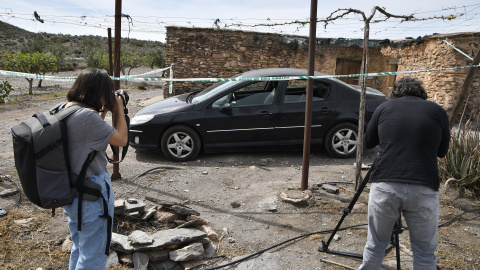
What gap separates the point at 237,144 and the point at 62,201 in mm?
4642

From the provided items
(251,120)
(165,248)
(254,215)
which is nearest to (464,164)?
(254,215)

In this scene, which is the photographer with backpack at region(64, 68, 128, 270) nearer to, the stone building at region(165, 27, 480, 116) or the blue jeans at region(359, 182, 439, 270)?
the blue jeans at region(359, 182, 439, 270)

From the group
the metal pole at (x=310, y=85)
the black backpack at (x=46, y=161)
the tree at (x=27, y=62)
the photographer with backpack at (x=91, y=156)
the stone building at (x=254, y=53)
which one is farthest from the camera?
the tree at (x=27, y=62)

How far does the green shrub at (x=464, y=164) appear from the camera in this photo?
4891 mm

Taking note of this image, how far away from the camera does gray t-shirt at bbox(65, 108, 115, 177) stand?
2.26 m

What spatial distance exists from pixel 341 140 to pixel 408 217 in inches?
165

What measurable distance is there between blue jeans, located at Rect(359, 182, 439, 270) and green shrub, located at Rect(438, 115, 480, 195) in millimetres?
2531

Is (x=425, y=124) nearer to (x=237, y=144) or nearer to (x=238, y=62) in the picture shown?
(x=237, y=144)

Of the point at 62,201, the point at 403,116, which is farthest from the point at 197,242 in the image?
the point at 403,116

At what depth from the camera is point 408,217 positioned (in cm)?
277

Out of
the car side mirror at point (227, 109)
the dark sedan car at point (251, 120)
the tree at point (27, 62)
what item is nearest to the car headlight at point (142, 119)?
the dark sedan car at point (251, 120)

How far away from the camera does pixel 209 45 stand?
12727 millimetres

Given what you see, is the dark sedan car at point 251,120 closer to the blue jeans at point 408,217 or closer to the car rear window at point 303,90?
the car rear window at point 303,90

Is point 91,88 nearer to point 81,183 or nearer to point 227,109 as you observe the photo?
point 81,183
